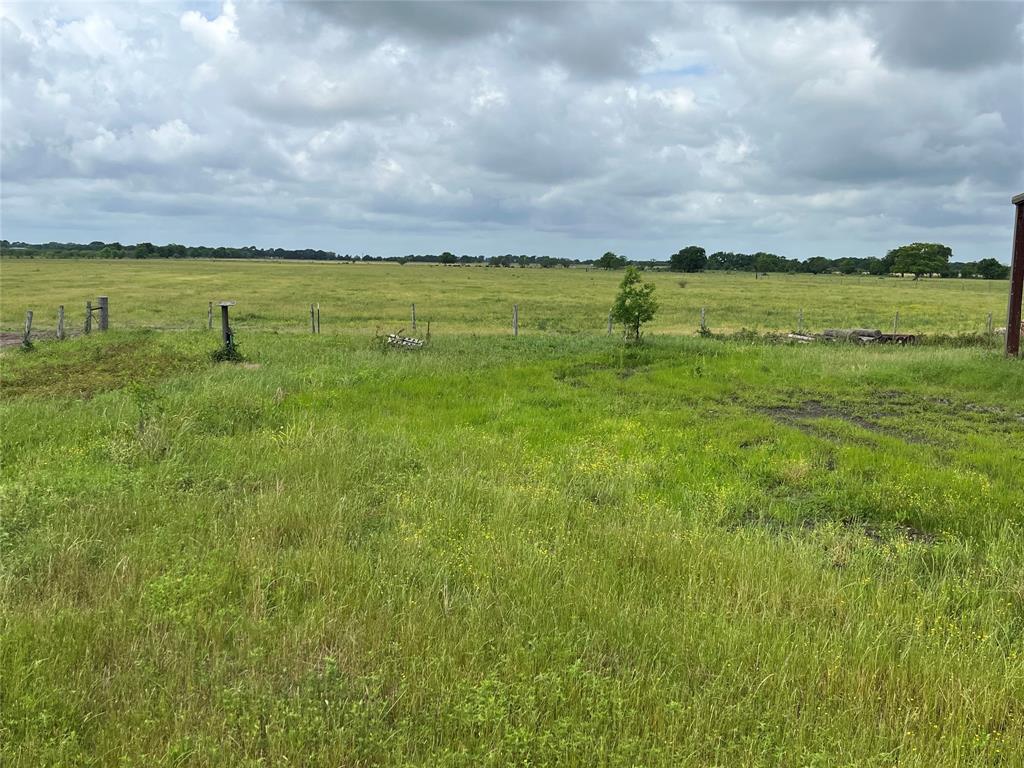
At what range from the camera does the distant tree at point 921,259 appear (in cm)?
12775

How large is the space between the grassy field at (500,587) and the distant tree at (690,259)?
160 meters

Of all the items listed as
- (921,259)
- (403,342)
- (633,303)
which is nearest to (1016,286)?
(633,303)

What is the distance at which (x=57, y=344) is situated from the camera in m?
19.9

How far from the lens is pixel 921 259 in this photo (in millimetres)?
128125

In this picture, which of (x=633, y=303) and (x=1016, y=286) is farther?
(x=633, y=303)

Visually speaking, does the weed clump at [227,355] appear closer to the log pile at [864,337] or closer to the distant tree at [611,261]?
the log pile at [864,337]

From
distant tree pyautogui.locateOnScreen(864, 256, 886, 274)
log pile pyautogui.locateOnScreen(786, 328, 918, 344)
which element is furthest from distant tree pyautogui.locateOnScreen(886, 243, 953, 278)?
log pile pyautogui.locateOnScreen(786, 328, 918, 344)

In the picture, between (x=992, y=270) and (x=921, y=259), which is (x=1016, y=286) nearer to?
(x=921, y=259)

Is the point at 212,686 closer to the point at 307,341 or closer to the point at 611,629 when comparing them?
the point at 611,629

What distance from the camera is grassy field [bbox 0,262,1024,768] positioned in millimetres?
3186

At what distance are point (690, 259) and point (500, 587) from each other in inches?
6659

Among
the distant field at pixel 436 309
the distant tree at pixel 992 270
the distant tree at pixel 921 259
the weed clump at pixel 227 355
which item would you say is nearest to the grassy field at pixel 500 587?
the weed clump at pixel 227 355

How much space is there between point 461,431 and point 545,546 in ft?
14.6

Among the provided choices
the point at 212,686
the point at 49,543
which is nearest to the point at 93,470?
the point at 49,543
